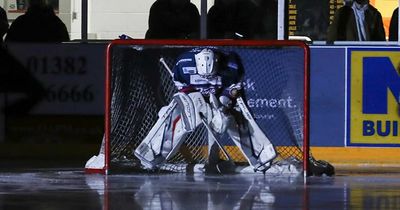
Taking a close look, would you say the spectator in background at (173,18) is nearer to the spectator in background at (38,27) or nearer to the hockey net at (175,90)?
the spectator in background at (38,27)

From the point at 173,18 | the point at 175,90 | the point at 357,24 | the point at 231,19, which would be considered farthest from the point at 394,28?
the point at 175,90

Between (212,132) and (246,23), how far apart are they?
8.47 ft

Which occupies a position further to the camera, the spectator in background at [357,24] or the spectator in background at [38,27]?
the spectator in background at [38,27]

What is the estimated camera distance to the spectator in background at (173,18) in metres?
15.9

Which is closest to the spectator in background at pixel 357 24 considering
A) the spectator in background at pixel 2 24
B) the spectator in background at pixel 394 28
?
the spectator in background at pixel 394 28

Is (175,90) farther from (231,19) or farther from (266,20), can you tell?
(266,20)

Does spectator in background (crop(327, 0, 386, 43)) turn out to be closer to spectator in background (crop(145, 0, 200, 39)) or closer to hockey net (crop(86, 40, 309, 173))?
spectator in background (crop(145, 0, 200, 39))

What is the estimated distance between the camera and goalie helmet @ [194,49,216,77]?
13594mm

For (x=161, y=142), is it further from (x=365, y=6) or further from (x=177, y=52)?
(x=365, y=6)

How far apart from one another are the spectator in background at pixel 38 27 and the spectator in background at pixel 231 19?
6.39 feet

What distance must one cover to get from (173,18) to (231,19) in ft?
2.49

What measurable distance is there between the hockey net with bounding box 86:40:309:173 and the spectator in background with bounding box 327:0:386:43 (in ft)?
6.81

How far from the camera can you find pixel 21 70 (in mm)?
15828

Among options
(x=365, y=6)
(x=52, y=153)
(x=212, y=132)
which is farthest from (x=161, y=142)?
(x=365, y=6)
